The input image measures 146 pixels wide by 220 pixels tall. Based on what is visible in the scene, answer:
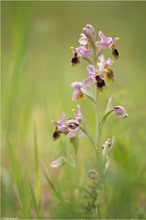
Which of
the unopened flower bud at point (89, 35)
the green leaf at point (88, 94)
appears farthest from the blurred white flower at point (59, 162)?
the unopened flower bud at point (89, 35)

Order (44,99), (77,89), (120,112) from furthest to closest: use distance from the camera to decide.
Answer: (44,99), (77,89), (120,112)

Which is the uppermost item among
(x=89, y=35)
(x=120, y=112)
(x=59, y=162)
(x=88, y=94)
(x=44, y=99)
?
(x=44, y=99)

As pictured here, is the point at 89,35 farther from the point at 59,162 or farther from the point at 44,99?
the point at 44,99

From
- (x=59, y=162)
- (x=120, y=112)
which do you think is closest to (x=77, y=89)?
(x=120, y=112)

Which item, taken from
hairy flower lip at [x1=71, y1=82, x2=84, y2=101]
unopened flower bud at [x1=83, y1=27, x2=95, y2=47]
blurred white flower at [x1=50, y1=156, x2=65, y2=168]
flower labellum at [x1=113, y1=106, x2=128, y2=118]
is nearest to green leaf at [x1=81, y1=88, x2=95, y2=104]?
hairy flower lip at [x1=71, y1=82, x2=84, y2=101]

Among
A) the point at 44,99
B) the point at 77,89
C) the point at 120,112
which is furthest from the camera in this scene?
the point at 44,99

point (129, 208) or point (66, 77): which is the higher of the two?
point (66, 77)

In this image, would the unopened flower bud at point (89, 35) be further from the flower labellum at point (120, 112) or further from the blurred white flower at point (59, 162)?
the blurred white flower at point (59, 162)

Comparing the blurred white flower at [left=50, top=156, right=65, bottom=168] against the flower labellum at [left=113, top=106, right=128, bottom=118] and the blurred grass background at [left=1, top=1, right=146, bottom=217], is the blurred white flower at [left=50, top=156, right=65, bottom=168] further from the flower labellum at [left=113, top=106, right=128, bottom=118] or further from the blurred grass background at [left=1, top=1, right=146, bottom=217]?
the flower labellum at [left=113, top=106, right=128, bottom=118]

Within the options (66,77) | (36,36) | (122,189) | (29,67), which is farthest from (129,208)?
(29,67)

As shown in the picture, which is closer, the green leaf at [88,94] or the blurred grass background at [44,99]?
the green leaf at [88,94]

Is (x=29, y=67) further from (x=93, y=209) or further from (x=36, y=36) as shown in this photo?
(x=93, y=209)
